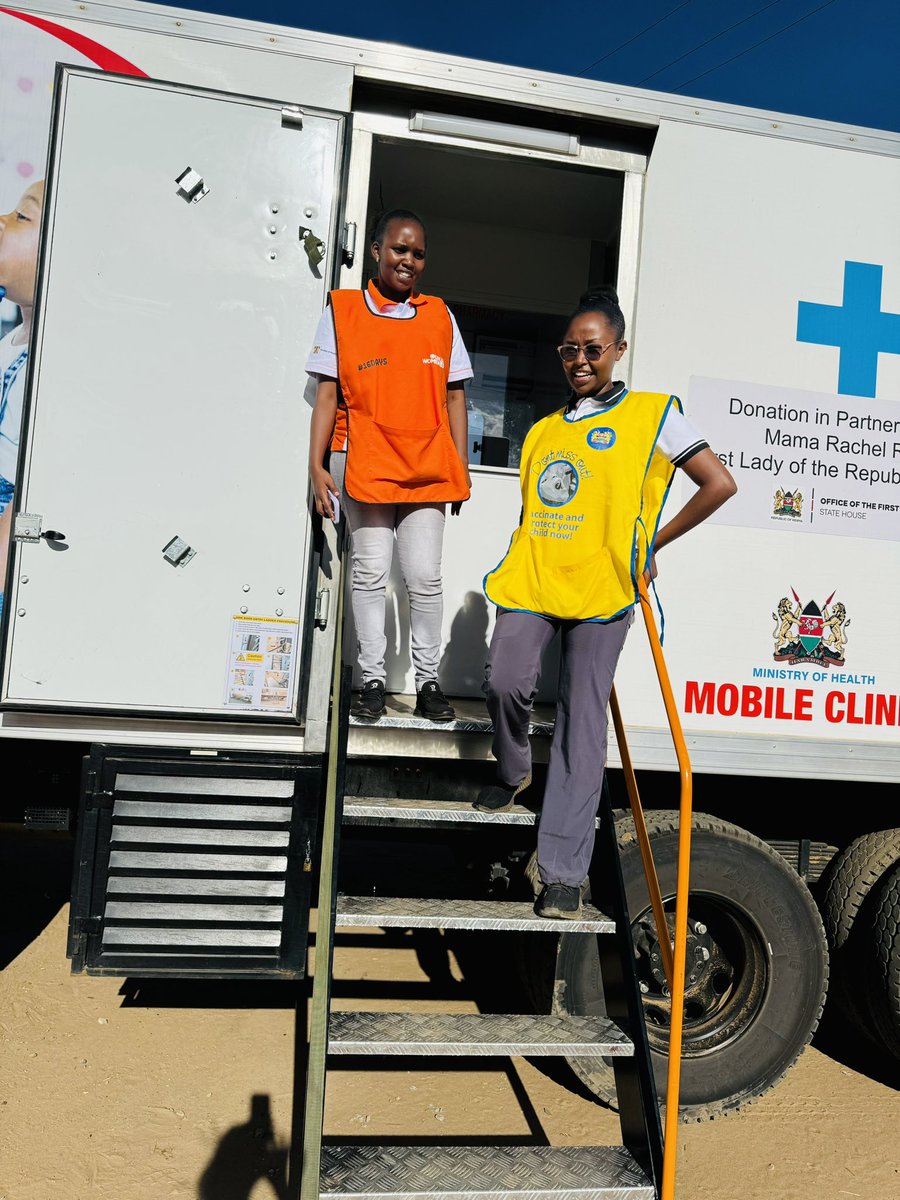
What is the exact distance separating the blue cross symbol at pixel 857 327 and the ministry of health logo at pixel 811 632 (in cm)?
77

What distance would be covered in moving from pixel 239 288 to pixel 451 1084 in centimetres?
283

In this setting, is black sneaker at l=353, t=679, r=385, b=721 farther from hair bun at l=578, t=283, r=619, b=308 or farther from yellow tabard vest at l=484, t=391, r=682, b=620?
hair bun at l=578, t=283, r=619, b=308

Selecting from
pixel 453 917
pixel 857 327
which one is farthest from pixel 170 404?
pixel 857 327

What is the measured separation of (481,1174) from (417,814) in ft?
3.14

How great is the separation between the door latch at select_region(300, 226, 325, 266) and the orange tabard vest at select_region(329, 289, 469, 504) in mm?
137

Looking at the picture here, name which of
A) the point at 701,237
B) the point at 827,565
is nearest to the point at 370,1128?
the point at 827,565

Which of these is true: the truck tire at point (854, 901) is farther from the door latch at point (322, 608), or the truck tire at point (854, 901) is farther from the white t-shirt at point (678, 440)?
the door latch at point (322, 608)

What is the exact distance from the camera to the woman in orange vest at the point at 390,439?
10.0ft

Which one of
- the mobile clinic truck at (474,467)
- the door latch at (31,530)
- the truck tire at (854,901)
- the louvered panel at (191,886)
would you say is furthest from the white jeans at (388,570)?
the truck tire at (854,901)

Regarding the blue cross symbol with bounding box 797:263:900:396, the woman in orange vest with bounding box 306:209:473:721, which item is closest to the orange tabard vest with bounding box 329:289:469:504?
the woman in orange vest with bounding box 306:209:473:721

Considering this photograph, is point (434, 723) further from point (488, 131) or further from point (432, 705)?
point (488, 131)

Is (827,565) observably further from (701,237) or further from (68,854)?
(68,854)

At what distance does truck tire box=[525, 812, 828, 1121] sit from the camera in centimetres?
323

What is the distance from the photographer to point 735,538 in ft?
10.9
